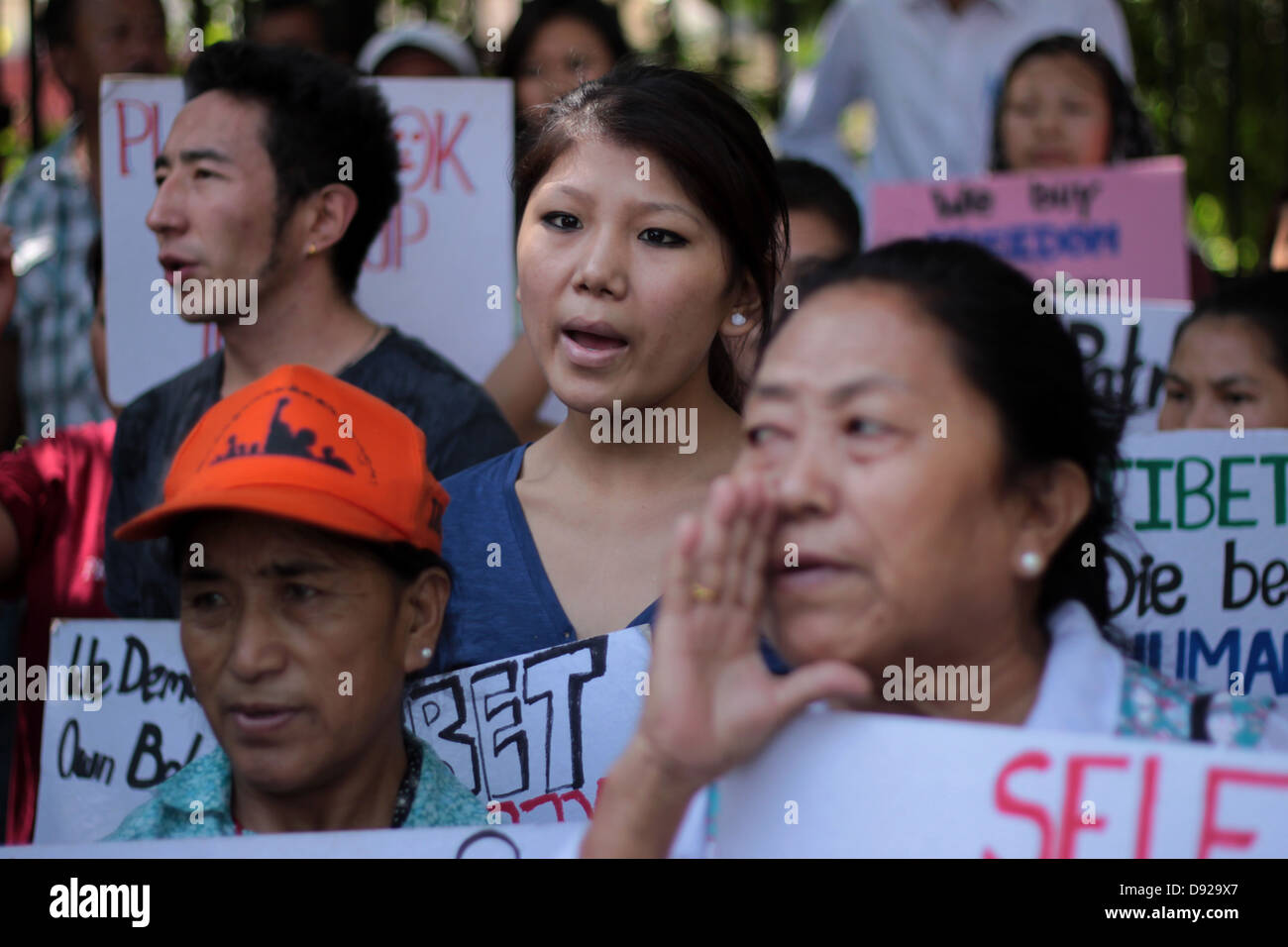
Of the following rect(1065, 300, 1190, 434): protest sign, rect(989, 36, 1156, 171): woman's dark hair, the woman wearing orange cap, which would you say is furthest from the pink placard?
the woman wearing orange cap

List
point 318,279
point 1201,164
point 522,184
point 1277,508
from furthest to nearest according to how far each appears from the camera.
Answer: point 1201,164 < point 318,279 < point 1277,508 < point 522,184

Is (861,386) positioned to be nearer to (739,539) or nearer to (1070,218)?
(739,539)

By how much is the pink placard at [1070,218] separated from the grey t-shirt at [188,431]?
6.53ft

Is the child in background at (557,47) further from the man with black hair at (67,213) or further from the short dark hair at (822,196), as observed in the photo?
the man with black hair at (67,213)

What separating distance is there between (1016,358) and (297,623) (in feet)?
3.44

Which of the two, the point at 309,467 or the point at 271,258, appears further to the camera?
the point at 271,258

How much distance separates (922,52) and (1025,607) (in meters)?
4.18

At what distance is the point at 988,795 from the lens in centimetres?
167

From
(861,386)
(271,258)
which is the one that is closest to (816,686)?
(861,386)

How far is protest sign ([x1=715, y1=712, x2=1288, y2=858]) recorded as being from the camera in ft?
5.30

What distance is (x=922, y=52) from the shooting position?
18.9ft
